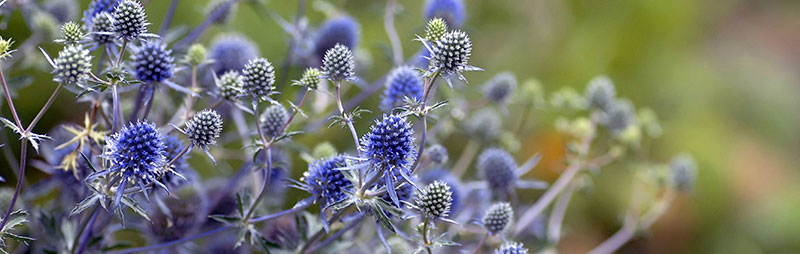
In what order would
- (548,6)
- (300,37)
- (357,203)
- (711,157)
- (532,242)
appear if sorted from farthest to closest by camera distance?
(711,157) → (548,6) → (300,37) → (532,242) → (357,203)

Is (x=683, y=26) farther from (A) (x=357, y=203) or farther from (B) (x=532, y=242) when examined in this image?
(A) (x=357, y=203)

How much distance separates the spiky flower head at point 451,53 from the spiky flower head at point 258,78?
16 centimetres

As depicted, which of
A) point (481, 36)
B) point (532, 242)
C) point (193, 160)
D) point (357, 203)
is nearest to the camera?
point (357, 203)

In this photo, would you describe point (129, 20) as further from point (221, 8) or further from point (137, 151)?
point (221, 8)

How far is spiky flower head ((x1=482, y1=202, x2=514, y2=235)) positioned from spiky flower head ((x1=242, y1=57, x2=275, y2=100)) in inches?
10.7

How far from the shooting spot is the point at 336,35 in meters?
1.10

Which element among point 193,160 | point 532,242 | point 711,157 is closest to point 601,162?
point 532,242

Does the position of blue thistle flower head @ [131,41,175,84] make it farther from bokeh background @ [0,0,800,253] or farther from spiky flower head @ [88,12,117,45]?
bokeh background @ [0,0,800,253]

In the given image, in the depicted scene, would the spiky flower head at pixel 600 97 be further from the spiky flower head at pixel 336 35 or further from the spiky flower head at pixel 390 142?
the spiky flower head at pixel 390 142

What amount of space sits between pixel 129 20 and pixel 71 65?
0.21ft

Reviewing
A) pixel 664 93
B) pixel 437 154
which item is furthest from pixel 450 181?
pixel 664 93

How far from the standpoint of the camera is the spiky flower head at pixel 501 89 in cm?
100

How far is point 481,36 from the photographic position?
1704 mm

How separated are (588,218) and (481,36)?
68 cm
